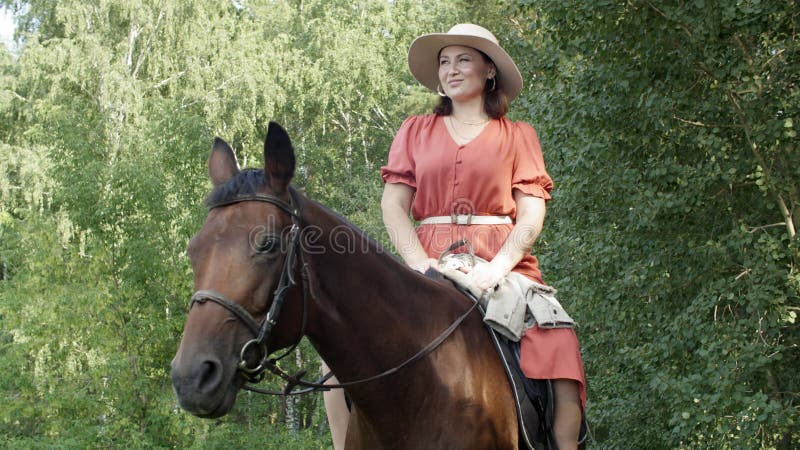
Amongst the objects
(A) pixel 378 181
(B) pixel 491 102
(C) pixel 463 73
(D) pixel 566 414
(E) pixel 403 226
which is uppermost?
(A) pixel 378 181

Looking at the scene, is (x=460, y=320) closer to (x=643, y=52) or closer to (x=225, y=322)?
(x=225, y=322)

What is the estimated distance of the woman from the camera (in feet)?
13.3

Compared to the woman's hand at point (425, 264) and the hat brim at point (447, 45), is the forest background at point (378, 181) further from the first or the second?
A: the woman's hand at point (425, 264)

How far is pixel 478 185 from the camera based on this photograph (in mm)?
4262

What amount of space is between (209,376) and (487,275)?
5.20 ft

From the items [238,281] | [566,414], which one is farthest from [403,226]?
[238,281]

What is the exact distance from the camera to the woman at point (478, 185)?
4039 millimetres

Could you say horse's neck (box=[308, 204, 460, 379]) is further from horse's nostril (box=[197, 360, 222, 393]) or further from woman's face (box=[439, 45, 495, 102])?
woman's face (box=[439, 45, 495, 102])

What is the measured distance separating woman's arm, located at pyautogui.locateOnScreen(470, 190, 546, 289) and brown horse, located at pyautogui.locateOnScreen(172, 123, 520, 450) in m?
0.15

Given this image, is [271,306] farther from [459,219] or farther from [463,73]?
[463,73]

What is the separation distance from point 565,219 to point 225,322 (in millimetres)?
11194

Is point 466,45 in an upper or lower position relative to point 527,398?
upper

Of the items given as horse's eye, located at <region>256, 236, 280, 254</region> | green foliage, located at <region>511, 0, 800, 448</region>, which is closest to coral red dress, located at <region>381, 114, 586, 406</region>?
horse's eye, located at <region>256, 236, 280, 254</region>

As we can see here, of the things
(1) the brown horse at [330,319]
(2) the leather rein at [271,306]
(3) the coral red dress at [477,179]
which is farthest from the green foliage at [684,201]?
(2) the leather rein at [271,306]
